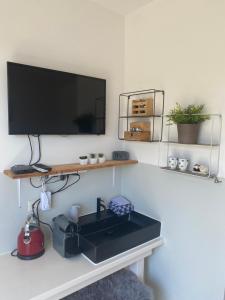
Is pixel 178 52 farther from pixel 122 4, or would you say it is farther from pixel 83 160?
pixel 83 160

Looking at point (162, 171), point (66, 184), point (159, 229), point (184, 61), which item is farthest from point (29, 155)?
point (184, 61)

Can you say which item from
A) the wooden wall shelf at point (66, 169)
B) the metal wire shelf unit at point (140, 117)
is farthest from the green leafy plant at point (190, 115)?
the wooden wall shelf at point (66, 169)

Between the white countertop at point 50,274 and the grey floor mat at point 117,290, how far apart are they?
0.15 meters

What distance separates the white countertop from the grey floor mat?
150mm

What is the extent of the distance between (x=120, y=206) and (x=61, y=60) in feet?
4.12

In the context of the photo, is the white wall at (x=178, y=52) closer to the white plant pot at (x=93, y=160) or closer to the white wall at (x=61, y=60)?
the white wall at (x=61, y=60)

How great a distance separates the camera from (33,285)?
1.32 metres

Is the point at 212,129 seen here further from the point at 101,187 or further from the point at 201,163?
the point at 101,187

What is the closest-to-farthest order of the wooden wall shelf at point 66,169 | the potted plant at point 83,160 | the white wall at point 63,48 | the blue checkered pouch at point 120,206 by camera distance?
the wooden wall shelf at point 66,169
the white wall at point 63,48
the potted plant at point 83,160
the blue checkered pouch at point 120,206

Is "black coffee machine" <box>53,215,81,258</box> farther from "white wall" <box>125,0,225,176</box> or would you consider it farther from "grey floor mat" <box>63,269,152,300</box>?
"white wall" <box>125,0,225,176</box>

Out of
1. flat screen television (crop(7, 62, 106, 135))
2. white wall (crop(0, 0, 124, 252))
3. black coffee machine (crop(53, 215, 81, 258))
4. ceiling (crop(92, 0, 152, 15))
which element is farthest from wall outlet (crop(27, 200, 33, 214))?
ceiling (crop(92, 0, 152, 15))

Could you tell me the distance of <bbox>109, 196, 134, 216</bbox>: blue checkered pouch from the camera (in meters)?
2.04

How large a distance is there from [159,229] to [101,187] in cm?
59

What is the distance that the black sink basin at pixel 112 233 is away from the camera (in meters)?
1.55
